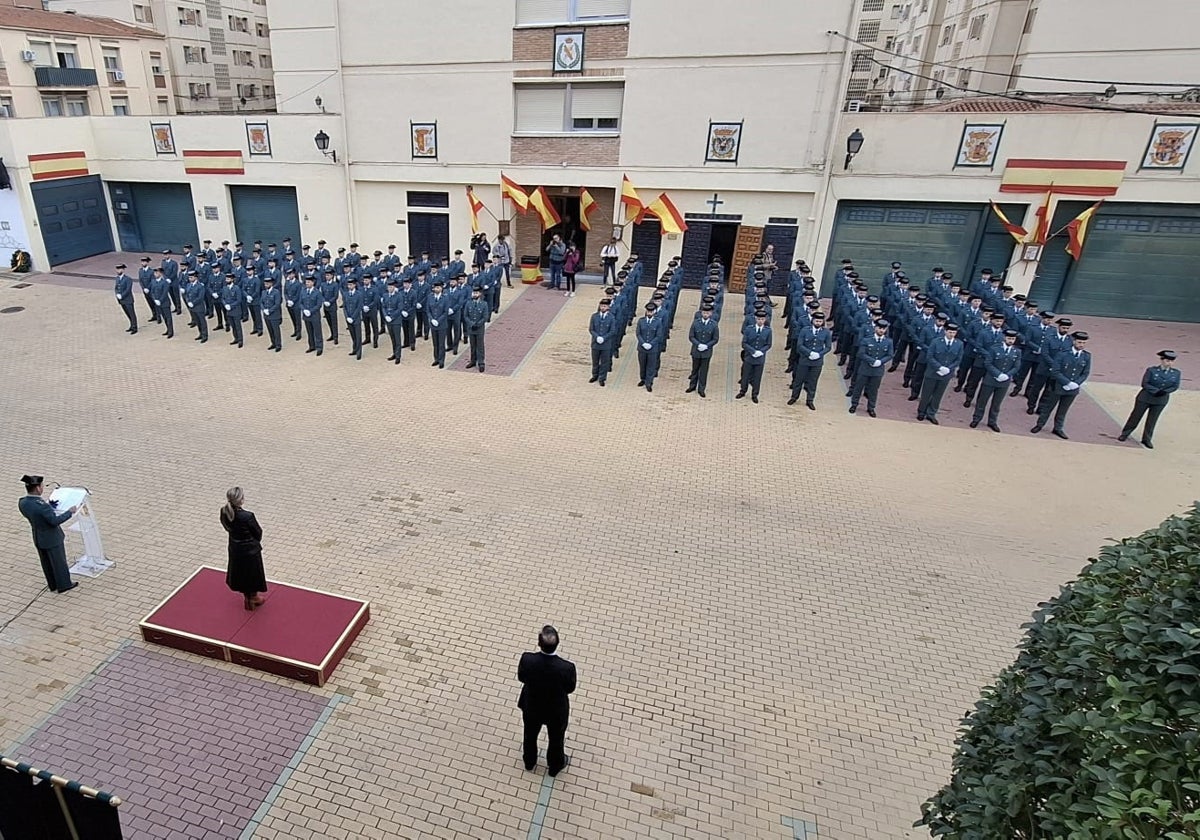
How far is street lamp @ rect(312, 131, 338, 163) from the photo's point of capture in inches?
710

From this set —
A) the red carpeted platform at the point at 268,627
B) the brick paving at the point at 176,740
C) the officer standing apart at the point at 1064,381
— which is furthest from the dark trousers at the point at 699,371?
the brick paving at the point at 176,740

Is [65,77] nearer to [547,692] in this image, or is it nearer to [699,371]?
[699,371]

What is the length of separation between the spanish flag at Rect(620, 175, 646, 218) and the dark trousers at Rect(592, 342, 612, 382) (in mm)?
6473

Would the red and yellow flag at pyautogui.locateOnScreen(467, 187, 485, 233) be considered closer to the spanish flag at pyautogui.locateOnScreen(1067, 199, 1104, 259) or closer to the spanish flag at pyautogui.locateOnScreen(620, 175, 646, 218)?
the spanish flag at pyautogui.locateOnScreen(620, 175, 646, 218)

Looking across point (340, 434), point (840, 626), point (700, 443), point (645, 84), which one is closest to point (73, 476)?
point (340, 434)

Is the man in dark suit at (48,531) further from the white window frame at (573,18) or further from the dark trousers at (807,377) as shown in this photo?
the white window frame at (573,18)

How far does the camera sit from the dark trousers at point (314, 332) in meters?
12.8

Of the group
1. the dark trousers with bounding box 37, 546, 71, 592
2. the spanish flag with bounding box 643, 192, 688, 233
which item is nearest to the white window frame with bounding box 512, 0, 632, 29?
the spanish flag with bounding box 643, 192, 688, 233

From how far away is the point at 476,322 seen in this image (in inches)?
477

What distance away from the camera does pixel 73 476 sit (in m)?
8.42

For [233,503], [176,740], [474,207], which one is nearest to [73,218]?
[474,207]

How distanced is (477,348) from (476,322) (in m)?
0.53

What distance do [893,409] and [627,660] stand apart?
309 inches

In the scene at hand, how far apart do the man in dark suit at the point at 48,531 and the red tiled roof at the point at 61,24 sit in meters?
31.2
